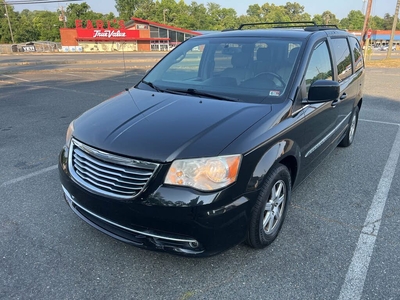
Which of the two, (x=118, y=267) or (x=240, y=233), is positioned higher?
(x=240, y=233)

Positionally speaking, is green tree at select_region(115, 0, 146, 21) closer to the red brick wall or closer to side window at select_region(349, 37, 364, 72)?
the red brick wall

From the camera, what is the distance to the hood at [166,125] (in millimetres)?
2252

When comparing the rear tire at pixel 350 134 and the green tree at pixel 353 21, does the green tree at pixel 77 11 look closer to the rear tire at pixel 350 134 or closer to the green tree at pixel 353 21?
the green tree at pixel 353 21

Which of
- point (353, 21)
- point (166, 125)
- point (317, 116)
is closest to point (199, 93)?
point (166, 125)

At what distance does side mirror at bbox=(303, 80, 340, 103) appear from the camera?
2.93 metres

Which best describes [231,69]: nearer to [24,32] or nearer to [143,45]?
[143,45]

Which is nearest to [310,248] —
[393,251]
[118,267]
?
[393,251]

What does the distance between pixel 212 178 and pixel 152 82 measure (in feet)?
6.22

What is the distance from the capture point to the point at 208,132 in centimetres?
239

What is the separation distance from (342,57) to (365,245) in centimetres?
250

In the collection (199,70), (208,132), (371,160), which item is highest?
(199,70)

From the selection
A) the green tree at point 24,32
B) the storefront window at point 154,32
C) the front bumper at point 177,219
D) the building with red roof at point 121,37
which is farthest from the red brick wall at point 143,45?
the front bumper at point 177,219

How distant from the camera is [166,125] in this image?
8.32 feet

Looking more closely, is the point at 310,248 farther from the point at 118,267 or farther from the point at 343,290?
the point at 118,267
